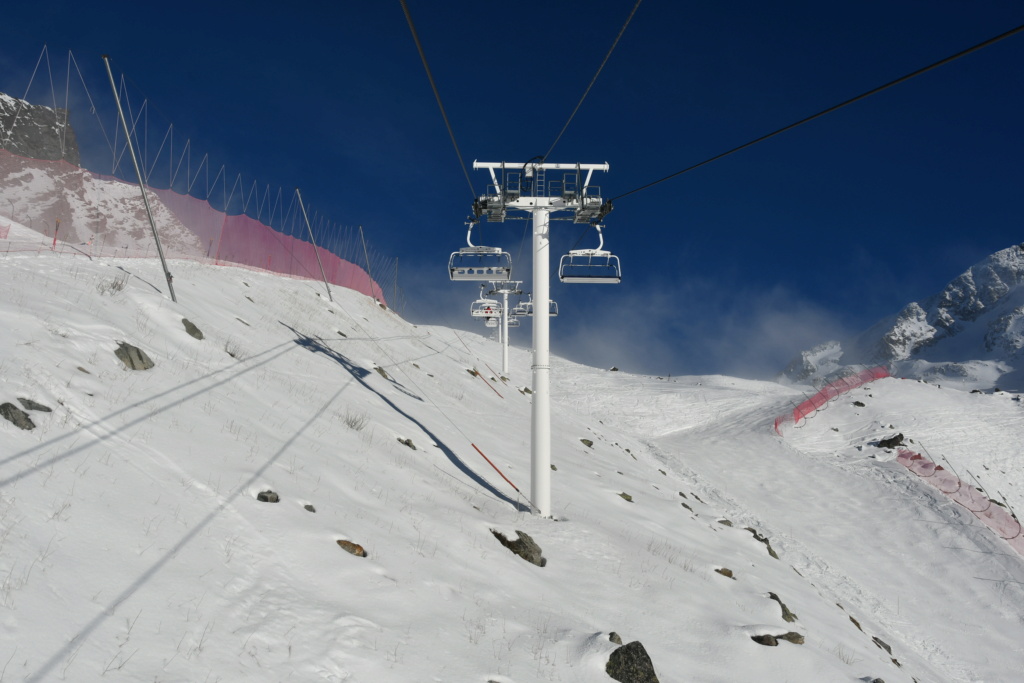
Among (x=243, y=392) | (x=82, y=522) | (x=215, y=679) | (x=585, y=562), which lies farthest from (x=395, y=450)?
(x=215, y=679)

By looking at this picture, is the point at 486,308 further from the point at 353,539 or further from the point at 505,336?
the point at 353,539

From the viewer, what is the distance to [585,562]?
969cm

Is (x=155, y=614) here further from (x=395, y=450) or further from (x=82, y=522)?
(x=395, y=450)

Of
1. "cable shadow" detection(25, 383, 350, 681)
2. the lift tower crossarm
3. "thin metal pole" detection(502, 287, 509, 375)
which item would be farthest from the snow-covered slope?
"thin metal pole" detection(502, 287, 509, 375)

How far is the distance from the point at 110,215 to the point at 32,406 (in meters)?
21.7

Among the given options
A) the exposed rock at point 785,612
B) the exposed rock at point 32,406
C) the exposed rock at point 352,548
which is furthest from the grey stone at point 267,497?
the exposed rock at point 785,612

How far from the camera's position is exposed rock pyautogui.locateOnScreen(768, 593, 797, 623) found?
32.6 ft

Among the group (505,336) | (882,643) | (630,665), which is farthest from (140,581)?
(505,336)

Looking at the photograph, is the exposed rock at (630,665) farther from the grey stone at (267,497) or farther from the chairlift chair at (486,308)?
the chairlift chair at (486,308)

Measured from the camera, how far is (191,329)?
45.9 ft

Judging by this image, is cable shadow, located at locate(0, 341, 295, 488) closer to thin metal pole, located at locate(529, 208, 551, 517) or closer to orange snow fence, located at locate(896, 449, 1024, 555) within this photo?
thin metal pole, located at locate(529, 208, 551, 517)

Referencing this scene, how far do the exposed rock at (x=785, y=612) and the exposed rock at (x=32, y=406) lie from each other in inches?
444

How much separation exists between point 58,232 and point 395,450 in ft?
68.3

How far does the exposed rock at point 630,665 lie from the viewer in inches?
247
